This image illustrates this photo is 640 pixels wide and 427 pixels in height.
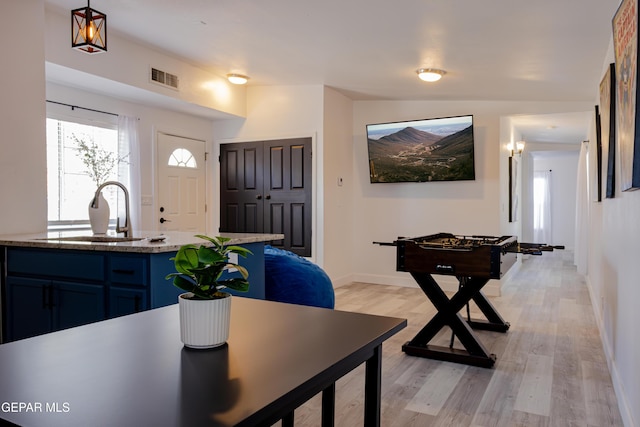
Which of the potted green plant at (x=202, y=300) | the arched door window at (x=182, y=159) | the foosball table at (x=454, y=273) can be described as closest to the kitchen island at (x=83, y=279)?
the foosball table at (x=454, y=273)

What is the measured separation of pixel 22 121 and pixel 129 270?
183cm

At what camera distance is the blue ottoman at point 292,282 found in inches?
130

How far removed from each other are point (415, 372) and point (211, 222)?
412 centimetres

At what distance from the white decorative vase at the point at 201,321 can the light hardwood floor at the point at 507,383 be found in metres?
1.47

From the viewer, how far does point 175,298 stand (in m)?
2.40

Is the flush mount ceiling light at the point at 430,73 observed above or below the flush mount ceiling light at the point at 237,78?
below

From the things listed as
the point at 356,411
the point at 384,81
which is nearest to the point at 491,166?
the point at 384,81

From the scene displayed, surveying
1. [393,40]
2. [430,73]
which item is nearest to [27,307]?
[393,40]

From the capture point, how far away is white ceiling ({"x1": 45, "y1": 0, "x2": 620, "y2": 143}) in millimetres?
3223

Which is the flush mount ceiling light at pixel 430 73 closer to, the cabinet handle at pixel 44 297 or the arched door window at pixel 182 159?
the arched door window at pixel 182 159

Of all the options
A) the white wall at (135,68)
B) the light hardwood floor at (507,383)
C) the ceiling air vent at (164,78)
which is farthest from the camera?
the ceiling air vent at (164,78)

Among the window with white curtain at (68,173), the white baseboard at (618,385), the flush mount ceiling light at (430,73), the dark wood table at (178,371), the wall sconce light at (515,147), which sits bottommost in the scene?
the white baseboard at (618,385)

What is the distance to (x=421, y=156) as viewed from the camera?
5996 mm

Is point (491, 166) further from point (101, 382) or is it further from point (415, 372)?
point (101, 382)
